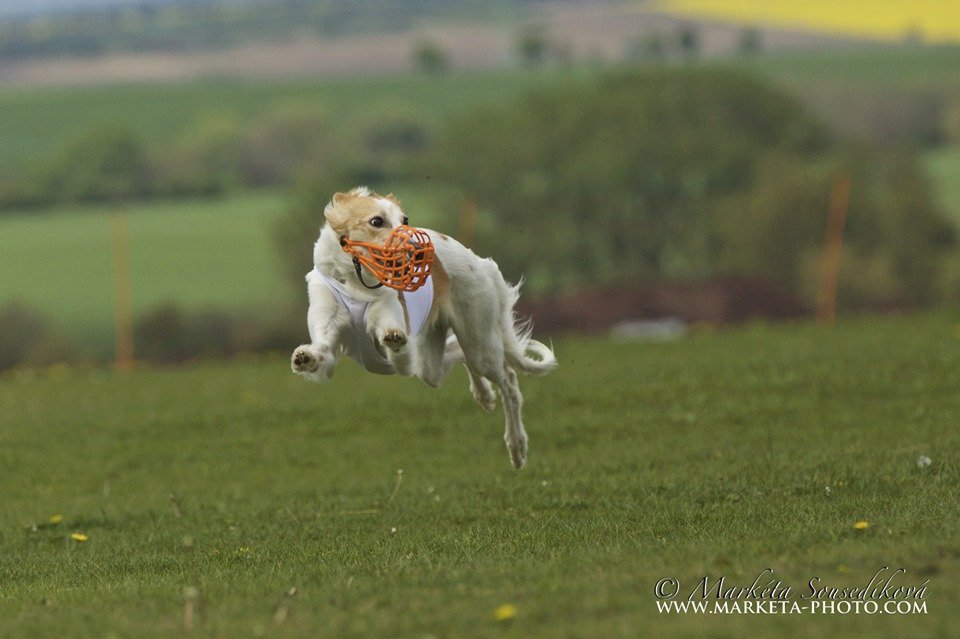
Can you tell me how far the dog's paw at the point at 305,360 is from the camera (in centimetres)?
751

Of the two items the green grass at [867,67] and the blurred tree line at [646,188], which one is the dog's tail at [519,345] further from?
the green grass at [867,67]

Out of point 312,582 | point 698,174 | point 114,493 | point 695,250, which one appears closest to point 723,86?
point 698,174

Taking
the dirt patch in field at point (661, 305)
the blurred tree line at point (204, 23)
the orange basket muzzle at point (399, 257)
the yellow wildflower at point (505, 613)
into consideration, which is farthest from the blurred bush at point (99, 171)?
the yellow wildflower at point (505, 613)

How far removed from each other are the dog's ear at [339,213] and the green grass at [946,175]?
48353mm

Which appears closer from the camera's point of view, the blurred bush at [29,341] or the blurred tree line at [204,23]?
the blurred bush at [29,341]

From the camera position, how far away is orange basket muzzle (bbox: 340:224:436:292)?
7.63 meters

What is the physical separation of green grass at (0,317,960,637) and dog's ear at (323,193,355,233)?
1721mm

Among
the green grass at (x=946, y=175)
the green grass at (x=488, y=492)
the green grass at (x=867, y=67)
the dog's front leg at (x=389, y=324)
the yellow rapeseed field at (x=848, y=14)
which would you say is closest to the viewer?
the green grass at (x=488, y=492)

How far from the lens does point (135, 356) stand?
31172 mm

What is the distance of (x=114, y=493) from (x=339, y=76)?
254 feet

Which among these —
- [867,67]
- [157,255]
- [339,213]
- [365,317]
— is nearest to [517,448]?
[365,317]

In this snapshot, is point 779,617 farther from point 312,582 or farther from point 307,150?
point 307,150

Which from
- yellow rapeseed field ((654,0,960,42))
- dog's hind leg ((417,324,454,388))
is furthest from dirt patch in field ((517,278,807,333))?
yellow rapeseed field ((654,0,960,42))

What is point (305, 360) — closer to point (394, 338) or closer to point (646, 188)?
point (394, 338)
